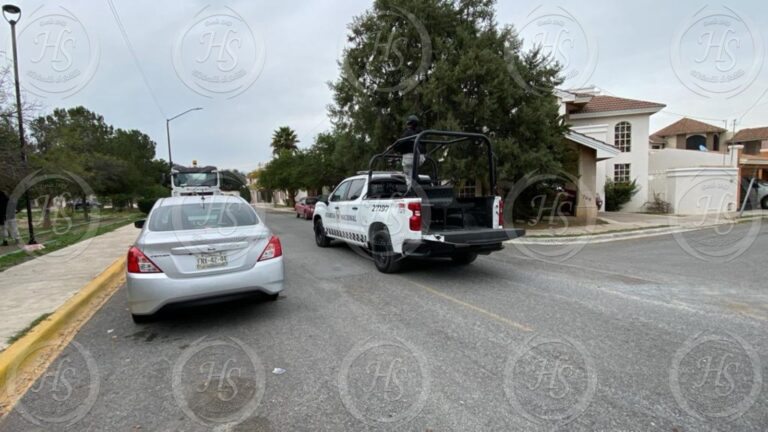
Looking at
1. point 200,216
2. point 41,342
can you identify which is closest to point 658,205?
point 200,216

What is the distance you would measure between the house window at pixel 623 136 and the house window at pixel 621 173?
37.0 inches

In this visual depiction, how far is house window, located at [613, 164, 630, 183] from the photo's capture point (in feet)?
75.0

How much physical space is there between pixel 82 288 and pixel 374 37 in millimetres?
12449

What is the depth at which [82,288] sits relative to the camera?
6.14 meters

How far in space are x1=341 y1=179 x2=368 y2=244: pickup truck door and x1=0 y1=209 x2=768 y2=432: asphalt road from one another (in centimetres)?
194

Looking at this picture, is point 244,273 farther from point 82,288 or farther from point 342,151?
point 342,151

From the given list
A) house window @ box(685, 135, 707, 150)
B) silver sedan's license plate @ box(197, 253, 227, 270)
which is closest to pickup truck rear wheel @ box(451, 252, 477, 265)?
silver sedan's license plate @ box(197, 253, 227, 270)

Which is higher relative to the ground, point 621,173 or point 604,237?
point 621,173

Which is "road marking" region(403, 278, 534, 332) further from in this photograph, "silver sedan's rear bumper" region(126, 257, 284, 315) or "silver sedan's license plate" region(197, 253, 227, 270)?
"silver sedan's license plate" region(197, 253, 227, 270)

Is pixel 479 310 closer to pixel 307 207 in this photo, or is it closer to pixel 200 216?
pixel 200 216

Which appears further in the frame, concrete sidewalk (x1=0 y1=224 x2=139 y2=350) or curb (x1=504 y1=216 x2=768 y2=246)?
curb (x1=504 y1=216 x2=768 y2=246)

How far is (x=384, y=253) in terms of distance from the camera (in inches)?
283

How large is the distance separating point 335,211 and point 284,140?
162 ft

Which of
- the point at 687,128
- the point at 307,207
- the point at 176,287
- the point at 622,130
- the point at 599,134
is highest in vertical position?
the point at 687,128
